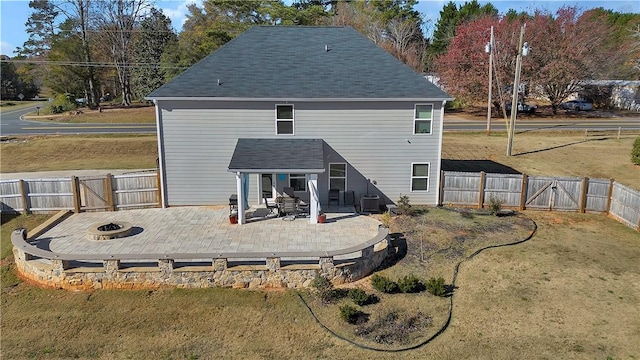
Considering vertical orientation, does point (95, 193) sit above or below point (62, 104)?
below

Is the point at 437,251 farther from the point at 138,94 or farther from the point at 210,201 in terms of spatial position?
the point at 138,94

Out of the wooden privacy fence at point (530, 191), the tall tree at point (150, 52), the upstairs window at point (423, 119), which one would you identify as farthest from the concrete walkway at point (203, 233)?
the tall tree at point (150, 52)

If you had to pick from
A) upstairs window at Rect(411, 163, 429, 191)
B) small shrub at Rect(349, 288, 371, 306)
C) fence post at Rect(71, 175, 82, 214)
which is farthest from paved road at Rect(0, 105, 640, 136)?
small shrub at Rect(349, 288, 371, 306)

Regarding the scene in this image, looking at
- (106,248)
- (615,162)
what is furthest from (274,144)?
(615,162)

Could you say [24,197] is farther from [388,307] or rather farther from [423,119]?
[423,119]

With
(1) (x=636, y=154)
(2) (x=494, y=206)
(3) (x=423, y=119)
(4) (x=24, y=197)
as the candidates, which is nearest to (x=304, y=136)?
(3) (x=423, y=119)

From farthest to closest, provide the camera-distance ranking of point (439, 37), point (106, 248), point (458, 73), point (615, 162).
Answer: point (439, 37) < point (458, 73) < point (615, 162) < point (106, 248)
